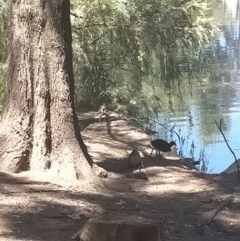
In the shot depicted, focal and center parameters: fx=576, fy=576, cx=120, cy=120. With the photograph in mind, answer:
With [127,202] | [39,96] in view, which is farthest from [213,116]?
[127,202]

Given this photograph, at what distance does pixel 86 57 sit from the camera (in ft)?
46.5

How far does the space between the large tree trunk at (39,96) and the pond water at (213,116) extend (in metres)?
5.48

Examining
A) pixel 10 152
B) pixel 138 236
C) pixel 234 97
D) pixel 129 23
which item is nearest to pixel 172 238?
pixel 138 236

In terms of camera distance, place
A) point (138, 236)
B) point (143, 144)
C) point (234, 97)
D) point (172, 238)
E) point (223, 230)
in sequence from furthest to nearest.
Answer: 1. point (234, 97)
2. point (143, 144)
3. point (223, 230)
4. point (172, 238)
5. point (138, 236)

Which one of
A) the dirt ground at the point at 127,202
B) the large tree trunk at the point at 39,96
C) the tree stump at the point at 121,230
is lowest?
the dirt ground at the point at 127,202

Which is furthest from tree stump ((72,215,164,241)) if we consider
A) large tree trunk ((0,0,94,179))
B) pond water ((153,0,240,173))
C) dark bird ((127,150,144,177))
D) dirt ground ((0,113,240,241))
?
pond water ((153,0,240,173))

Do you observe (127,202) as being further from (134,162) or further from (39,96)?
(134,162)

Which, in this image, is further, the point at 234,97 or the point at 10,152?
the point at 234,97

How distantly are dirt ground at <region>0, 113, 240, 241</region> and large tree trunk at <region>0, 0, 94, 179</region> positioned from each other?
256 millimetres

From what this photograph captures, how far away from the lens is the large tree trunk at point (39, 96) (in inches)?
245

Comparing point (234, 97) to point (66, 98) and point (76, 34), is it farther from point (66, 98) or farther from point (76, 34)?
point (66, 98)

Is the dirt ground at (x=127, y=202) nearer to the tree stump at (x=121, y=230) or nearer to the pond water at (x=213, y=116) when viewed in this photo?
the tree stump at (x=121, y=230)

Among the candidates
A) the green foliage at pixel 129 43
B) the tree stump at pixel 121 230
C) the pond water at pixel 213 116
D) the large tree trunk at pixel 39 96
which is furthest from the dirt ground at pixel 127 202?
the green foliage at pixel 129 43

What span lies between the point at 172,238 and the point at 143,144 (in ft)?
17.9
